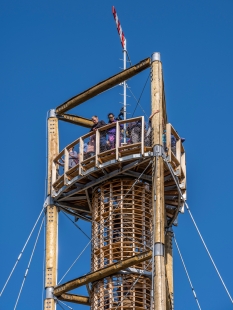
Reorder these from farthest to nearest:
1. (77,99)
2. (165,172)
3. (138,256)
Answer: (77,99) < (165,172) < (138,256)

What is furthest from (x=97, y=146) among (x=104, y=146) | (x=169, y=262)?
(x=169, y=262)

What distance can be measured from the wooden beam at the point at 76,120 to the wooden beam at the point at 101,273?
22.6 feet

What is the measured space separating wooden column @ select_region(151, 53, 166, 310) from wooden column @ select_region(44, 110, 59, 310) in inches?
167

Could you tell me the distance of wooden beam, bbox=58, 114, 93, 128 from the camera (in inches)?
1692

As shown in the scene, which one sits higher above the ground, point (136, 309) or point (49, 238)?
point (49, 238)

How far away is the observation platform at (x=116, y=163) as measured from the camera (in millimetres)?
38531

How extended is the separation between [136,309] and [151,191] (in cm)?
418

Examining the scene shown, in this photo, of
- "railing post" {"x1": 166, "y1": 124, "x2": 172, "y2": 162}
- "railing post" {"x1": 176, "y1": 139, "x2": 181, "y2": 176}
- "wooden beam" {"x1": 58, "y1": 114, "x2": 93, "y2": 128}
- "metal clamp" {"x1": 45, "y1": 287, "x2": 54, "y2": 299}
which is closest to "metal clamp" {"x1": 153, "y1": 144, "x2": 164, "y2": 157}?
"railing post" {"x1": 166, "y1": 124, "x2": 172, "y2": 162}

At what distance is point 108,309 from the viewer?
37219mm

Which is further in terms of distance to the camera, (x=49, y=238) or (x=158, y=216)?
(x=49, y=238)

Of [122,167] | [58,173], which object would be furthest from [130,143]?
[58,173]

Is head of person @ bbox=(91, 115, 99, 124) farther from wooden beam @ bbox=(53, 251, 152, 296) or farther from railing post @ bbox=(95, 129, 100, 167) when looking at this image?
wooden beam @ bbox=(53, 251, 152, 296)

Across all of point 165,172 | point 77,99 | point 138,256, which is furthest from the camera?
point 77,99

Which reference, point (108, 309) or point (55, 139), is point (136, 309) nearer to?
point (108, 309)
